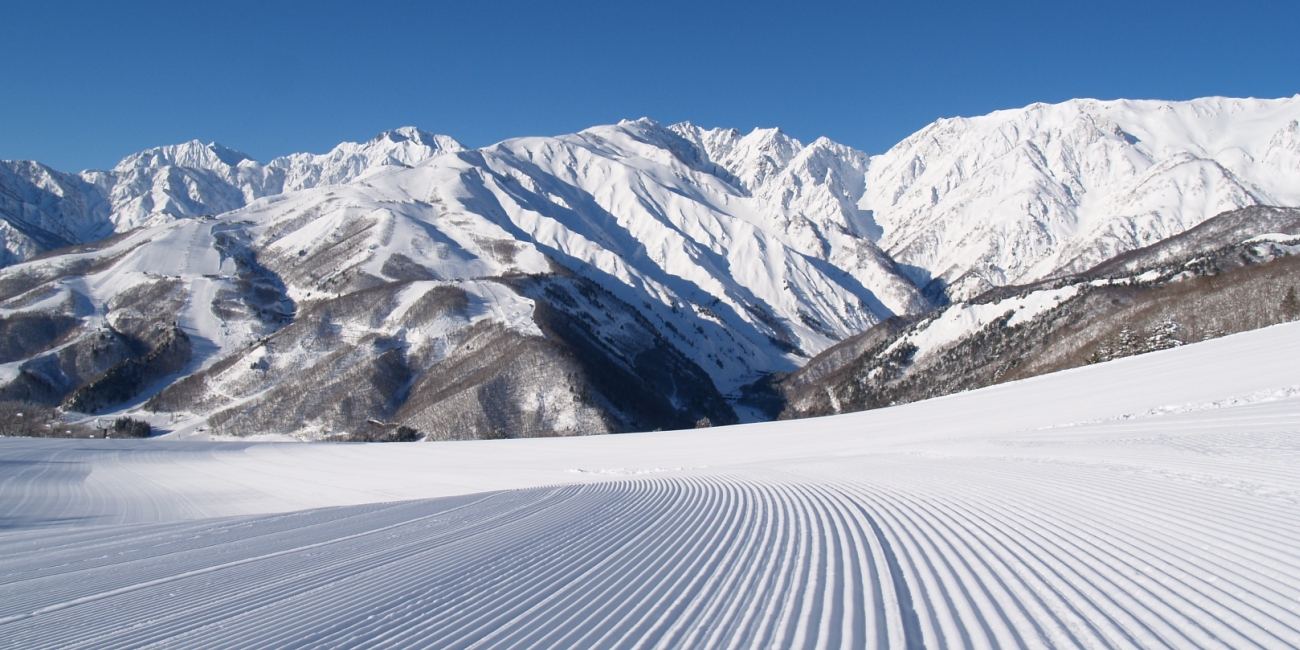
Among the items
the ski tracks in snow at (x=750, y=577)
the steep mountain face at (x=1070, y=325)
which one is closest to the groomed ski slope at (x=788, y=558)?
the ski tracks in snow at (x=750, y=577)

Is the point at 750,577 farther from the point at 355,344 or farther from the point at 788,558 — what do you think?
the point at 355,344

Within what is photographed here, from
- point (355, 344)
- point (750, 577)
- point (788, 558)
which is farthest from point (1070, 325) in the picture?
point (355, 344)

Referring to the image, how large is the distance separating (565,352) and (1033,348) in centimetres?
7091

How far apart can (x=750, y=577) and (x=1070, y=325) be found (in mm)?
108830

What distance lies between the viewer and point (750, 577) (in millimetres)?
8516

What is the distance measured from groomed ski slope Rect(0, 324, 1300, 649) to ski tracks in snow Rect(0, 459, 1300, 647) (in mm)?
48

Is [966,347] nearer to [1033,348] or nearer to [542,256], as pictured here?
[1033,348]

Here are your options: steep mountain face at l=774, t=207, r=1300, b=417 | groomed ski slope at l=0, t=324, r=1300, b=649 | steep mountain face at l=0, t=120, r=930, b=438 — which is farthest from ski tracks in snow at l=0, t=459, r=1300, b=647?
steep mountain face at l=0, t=120, r=930, b=438

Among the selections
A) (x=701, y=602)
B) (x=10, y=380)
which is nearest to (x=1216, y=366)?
(x=701, y=602)

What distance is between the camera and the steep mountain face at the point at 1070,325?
67688 mm

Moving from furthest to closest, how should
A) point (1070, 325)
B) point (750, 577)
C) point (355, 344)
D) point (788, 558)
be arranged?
point (355, 344) < point (1070, 325) < point (788, 558) < point (750, 577)

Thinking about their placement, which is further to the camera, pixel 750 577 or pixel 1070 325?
pixel 1070 325

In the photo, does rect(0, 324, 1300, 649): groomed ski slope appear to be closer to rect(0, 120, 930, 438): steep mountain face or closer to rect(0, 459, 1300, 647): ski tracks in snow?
rect(0, 459, 1300, 647): ski tracks in snow

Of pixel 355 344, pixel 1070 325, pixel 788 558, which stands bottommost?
pixel 788 558
